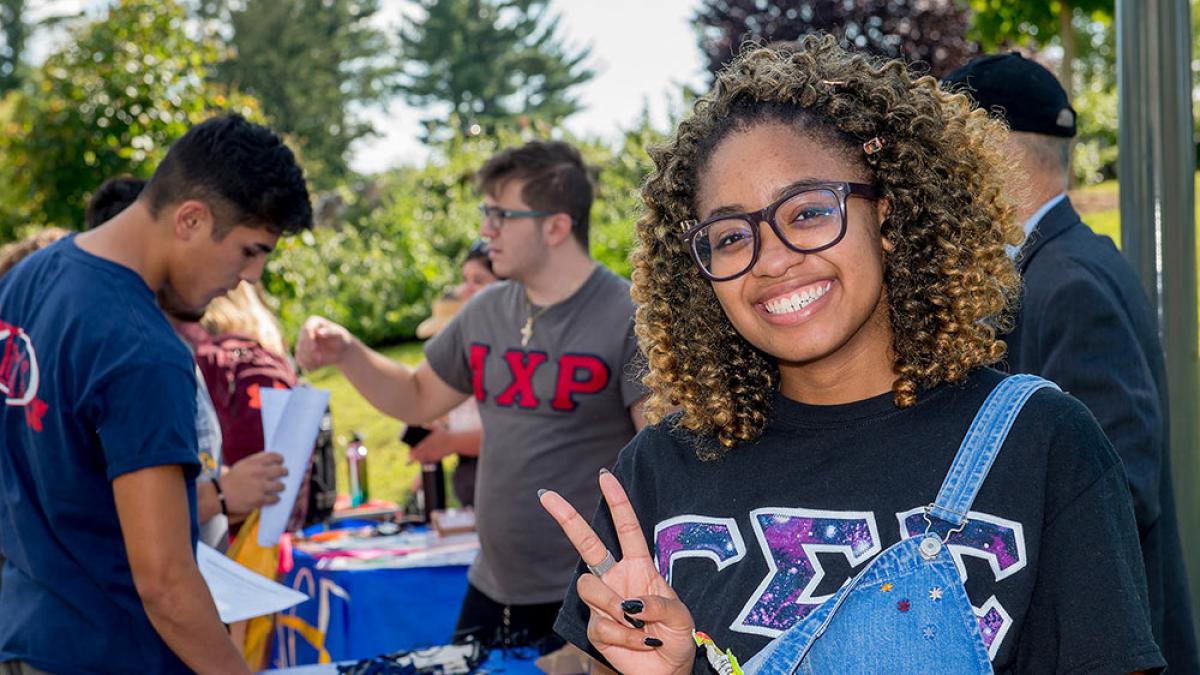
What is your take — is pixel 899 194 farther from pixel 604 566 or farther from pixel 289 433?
pixel 289 433

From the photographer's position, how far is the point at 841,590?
1450mm

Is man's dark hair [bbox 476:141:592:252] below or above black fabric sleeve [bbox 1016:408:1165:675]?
above

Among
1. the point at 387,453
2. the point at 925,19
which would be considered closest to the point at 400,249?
the point at 387,453

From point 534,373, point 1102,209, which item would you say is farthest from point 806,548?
point 1102,209

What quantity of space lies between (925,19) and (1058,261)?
12.9m

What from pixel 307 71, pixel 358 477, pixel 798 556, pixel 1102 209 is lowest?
pixel 358 477

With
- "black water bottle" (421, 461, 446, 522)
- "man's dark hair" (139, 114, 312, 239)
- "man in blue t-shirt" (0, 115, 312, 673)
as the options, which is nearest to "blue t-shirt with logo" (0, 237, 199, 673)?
"man in blue t-shirt" (0, 115, 312, 673)

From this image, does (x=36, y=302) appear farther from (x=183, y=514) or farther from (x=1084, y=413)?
(x=1084, y=413)

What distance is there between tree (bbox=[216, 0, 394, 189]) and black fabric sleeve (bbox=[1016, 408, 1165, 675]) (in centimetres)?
3309

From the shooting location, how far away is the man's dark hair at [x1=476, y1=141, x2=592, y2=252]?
3.92 m

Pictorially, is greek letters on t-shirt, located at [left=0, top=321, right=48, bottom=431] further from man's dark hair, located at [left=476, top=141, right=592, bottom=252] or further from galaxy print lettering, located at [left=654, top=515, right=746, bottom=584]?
man's dark hair, located at [left=476, top=141, right=592, bottom=252]

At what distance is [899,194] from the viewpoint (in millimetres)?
1627

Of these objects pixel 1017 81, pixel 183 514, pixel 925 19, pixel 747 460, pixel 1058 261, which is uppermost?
pixel 925 19

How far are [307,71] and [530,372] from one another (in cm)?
3422
